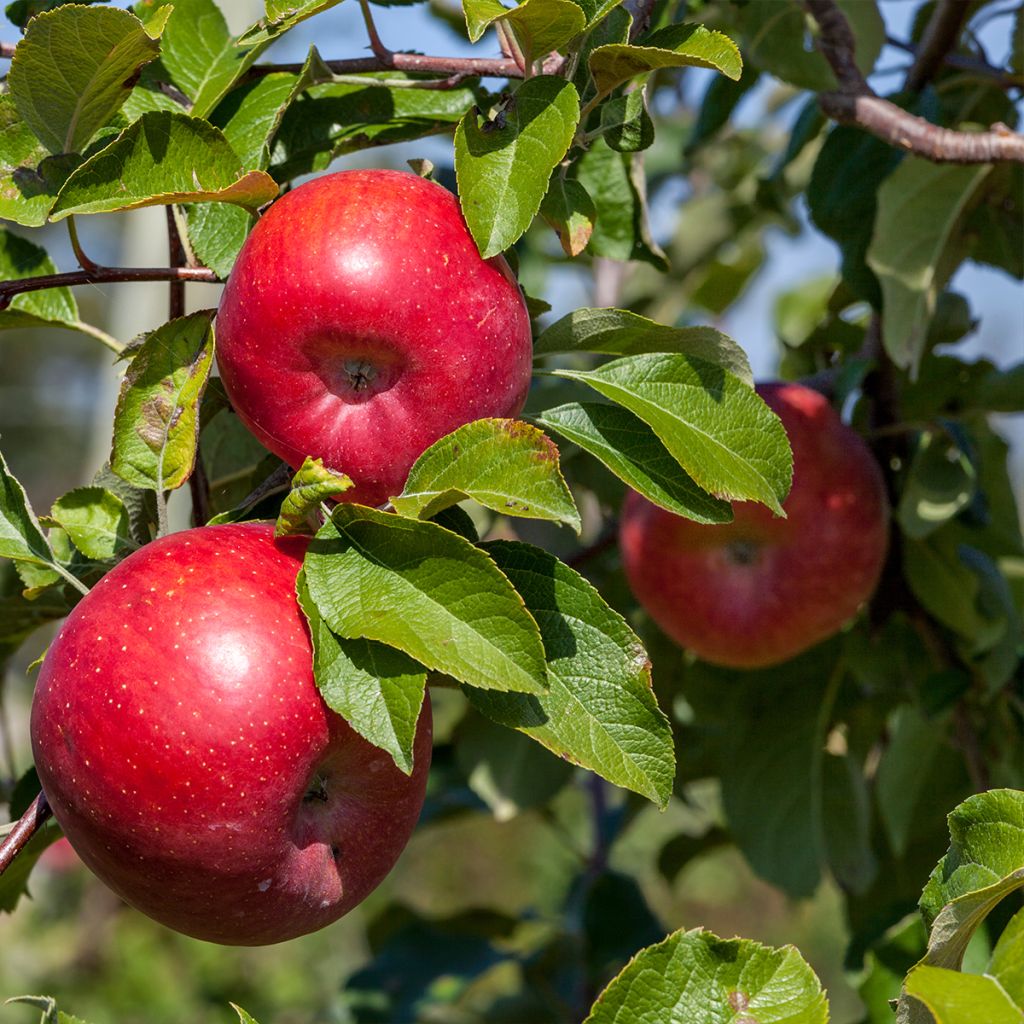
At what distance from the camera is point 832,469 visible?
1.34 meters

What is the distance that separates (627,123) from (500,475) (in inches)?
12.6

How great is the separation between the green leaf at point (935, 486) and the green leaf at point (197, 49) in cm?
82

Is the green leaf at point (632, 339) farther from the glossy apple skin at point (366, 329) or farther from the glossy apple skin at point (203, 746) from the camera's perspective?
the glossy apple skin at point (203, 746)

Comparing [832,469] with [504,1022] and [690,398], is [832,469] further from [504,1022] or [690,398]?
[504,1022]

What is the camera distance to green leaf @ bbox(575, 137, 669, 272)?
1.10 m

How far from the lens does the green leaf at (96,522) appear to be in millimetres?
842

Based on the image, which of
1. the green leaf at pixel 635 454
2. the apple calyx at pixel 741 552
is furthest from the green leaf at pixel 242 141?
the apple calyx at pixel 741 552

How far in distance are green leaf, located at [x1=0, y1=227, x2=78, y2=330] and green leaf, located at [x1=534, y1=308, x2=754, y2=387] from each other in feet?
1.22

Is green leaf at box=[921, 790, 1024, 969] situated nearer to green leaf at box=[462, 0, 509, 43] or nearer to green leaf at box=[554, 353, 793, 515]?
green leaf at box=[554, 353, 793, 515]

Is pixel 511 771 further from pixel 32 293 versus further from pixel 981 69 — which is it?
pixel 981 69

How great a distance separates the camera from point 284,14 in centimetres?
79

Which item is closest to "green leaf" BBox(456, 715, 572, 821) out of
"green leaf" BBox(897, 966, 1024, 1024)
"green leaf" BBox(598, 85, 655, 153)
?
"green leaf" BBox(598, 85, 655, 153)

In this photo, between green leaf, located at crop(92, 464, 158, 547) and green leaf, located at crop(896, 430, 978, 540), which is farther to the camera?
green leaf, located at crop(896, 430, 978, 540)

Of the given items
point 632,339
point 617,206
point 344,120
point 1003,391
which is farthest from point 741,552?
point 344,120
